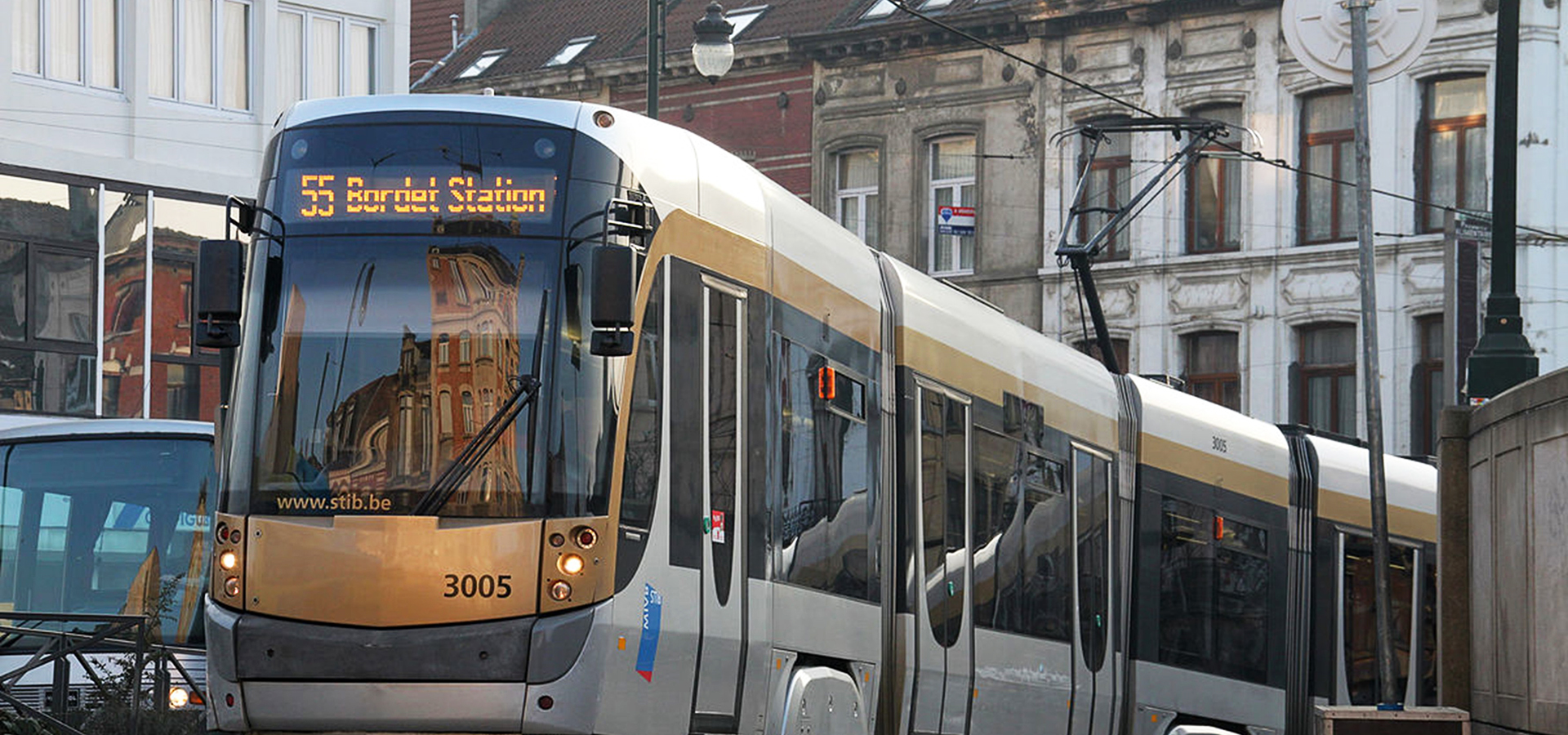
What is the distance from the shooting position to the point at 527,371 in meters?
9.80

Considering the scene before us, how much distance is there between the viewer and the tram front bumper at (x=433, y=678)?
9594 mm

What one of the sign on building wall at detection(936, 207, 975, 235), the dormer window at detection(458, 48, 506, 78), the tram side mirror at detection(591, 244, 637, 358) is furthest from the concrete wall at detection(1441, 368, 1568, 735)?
the dormer window at detection(458, 48, 506, 78)

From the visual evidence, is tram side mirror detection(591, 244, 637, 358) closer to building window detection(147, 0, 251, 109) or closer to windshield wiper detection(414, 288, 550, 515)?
windshield wiper detection(414, 288, 550, 515)

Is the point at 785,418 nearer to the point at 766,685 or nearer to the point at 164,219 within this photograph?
the point at 766,685

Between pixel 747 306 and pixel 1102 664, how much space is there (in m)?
6.57

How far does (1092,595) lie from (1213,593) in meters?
2.56

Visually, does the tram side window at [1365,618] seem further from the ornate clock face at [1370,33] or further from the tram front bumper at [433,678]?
the tram front bumper at [433,678]

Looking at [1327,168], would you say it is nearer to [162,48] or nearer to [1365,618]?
[162,48]

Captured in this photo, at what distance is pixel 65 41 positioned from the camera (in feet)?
98.5

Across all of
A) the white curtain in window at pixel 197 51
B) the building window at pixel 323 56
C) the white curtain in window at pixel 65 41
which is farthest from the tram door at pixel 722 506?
the building window at pixel 323 56

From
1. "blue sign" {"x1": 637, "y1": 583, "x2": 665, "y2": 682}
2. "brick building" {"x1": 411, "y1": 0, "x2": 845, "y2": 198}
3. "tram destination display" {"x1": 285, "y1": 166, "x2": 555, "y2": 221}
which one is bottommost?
"blue sign" {"x1": 637, "y1": 583, "x2": 665, "y2": 682}

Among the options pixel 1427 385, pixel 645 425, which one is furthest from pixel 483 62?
pixel 645 425

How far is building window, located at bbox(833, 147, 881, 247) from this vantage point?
43.8m

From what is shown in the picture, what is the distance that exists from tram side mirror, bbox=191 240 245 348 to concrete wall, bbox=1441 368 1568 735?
5.50 m
